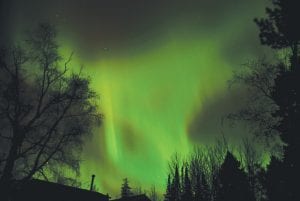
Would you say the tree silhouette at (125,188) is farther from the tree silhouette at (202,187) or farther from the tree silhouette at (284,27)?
the tree silhouette at (284,27)

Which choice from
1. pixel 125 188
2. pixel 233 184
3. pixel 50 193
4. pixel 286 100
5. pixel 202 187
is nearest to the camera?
pixel 286 100

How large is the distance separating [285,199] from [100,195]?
73.2 ft

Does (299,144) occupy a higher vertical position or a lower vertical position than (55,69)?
lower

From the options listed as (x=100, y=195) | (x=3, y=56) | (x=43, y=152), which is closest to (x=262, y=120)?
(x=43, y=152)

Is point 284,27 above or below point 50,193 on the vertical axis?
above

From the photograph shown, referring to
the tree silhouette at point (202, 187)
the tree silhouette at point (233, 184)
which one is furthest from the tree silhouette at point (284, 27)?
the tree silhouette at point (202, 187)

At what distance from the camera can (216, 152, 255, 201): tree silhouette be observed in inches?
A: 1268

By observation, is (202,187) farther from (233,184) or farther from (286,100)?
(286,100)

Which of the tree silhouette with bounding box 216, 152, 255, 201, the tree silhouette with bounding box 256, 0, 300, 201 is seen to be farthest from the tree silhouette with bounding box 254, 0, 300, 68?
the tree silhouette with bounding box 216, 152, 255, 201

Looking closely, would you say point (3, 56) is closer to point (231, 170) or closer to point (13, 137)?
point (13, 137)

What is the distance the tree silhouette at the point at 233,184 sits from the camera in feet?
106

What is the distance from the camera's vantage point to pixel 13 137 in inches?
685

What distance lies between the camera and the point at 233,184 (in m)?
33.3

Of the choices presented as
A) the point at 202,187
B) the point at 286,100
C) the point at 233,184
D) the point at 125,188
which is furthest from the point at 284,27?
the point at 125,188
